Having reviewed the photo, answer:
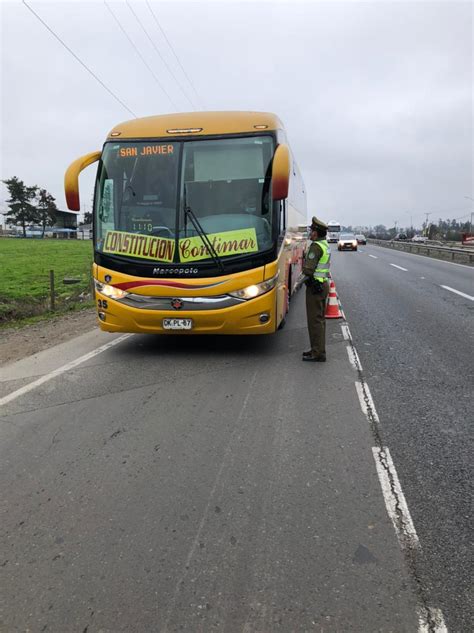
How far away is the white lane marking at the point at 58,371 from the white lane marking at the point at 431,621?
4.24 m

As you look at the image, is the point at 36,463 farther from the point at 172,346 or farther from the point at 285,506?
the point at 172,346

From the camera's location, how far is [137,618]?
2.14 m

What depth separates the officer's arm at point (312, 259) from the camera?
627cm

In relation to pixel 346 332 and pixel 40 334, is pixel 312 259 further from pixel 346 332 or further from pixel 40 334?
pixel 40 334

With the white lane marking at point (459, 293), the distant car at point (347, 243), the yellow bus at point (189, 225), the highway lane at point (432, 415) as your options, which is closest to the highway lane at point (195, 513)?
the highway lane at point (432, 415)

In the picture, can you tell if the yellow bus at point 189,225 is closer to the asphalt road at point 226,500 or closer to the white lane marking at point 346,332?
the asphalt road at point 226,500

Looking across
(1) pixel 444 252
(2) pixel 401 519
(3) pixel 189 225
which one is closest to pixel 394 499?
(2) pixel 401 519

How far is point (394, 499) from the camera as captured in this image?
306 centimetres

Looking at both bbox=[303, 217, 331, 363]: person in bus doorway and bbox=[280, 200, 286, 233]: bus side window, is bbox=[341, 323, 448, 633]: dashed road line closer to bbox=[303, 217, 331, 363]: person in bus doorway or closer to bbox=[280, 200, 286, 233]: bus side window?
bbox=[303, 217, 331, 363]: person in bus doorway

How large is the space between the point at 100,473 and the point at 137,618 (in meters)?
1.41

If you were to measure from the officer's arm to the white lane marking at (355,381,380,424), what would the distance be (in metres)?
1.68

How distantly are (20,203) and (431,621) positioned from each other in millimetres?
108976

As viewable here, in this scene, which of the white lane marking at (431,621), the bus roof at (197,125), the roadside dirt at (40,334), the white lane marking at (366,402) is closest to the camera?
the white lane marking at (431,621)

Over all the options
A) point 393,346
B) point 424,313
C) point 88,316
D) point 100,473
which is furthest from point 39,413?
point 424,313
